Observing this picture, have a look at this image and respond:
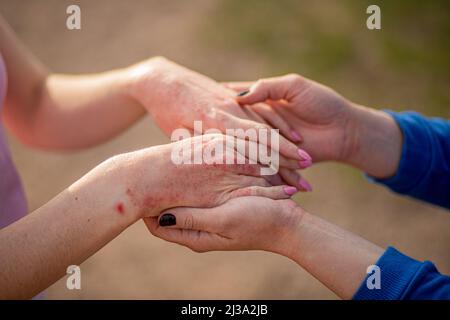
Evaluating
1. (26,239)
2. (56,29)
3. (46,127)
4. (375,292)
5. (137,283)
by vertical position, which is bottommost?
(137,283)

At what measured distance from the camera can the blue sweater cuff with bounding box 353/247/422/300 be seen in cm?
135

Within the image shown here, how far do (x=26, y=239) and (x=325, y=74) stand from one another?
2925mm

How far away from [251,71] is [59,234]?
283 centimetres

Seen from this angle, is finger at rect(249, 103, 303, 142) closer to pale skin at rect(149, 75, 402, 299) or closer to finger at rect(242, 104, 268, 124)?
finger at rect(242, 104, 268, 124)

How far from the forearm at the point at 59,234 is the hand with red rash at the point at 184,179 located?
48mm

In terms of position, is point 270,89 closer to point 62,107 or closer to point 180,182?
point 180,182

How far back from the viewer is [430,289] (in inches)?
52.4

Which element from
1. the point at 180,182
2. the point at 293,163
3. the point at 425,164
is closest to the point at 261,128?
the point at 293,163

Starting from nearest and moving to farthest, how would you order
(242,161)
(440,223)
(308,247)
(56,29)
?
1. (308,247)
2. (242,161)
3. (440,223)
4. (56,29)

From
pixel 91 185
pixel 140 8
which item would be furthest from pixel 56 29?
pixel 91 185

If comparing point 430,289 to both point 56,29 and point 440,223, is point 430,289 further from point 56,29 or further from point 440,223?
point 56,29

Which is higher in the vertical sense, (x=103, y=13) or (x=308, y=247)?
(x=103, y=13)

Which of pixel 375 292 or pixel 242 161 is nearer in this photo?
pixel 375 292

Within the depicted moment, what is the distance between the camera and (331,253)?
144 centimetres
